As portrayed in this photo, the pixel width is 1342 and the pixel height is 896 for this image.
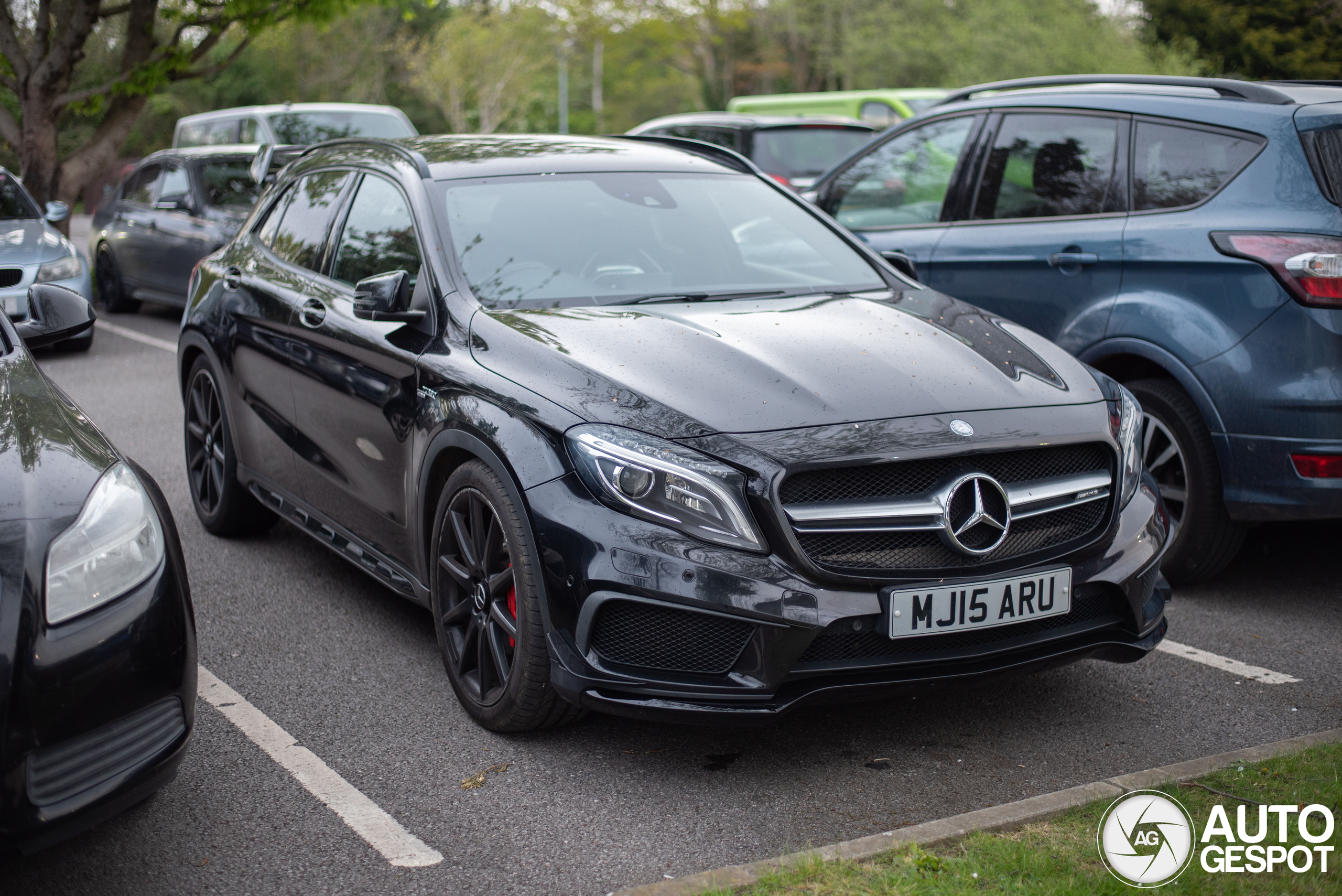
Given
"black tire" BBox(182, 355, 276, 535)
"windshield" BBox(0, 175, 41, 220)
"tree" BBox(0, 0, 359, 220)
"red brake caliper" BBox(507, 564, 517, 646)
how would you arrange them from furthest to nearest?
1. "tree" BBox(0, 0, 359, 220)
2. "windshield" BBox(0, 175, 41, 220)
3. "black tire" BBox(182, 355, 276, 535)
4. "red brake caliper" BBox(507, 564, 517, 646)

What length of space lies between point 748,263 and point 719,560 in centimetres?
176

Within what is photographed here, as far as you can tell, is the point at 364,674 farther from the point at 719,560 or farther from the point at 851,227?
the point at 851,227

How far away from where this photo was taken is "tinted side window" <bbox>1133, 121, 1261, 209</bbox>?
15.6ft

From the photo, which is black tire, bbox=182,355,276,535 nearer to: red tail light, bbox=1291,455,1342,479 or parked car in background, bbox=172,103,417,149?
red tail light, bbox=1291,455,1342,479

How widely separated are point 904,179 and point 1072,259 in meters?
1.48

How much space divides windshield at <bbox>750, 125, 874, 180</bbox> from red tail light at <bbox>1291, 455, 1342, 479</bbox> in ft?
26.9

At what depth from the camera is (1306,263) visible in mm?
4332

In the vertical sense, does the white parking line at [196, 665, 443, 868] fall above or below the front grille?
below

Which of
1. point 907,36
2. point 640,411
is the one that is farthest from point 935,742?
point 907,36

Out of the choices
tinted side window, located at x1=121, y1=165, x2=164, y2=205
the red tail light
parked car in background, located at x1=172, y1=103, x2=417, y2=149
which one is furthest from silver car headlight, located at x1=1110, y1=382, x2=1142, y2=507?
parked car in background, located at x1=172, y1=103, x2=417, y2=149

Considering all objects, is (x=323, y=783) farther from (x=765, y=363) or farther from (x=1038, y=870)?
(x=1038, y=870)

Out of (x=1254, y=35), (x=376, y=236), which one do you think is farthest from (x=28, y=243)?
(x=1254, y=35)

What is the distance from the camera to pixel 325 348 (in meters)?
4.46

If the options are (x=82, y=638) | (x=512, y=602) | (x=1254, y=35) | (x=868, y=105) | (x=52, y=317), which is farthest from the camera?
(x=1254, y=35)
